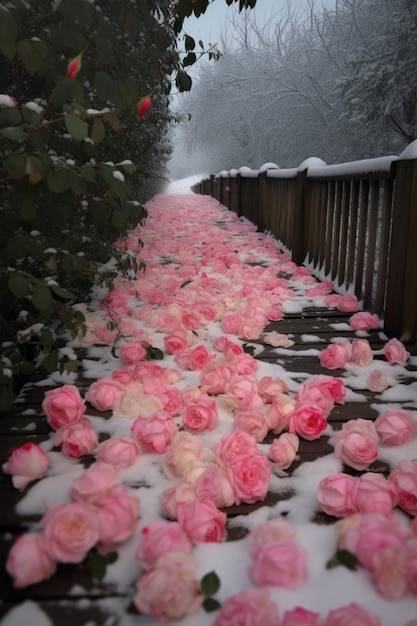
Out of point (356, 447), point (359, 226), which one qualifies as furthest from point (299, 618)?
point (359, 226)

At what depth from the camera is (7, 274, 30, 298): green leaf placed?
4.36ft

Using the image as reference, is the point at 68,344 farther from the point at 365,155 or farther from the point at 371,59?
the point at 365,155

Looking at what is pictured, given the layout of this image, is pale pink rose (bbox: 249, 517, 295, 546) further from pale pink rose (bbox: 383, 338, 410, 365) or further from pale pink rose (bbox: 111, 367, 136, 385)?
pale pink rose (bbox: 383, 338, 410, 365)

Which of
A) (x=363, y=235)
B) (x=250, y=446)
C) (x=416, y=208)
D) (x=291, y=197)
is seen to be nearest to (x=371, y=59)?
(x=291, y=197)

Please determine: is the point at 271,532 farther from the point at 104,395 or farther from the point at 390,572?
the point at 104,395

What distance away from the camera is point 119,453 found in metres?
1.48

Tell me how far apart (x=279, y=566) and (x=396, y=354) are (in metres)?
1.52

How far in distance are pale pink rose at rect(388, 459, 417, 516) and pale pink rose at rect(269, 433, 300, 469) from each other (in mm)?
305

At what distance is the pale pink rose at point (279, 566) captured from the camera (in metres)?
1.05

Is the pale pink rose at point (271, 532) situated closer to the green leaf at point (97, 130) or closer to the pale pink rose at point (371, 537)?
the pale pink rose at point (371, 537)

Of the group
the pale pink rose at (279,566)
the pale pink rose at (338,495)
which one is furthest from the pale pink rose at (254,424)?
the pale pink rose at (279,566)

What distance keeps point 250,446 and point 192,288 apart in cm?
229

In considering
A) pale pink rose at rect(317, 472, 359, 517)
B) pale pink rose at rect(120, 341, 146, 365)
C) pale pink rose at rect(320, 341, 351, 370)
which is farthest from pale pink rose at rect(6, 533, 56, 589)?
pale pink rose at rect(320, 341, 351, 370)

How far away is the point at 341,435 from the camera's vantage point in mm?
1573
